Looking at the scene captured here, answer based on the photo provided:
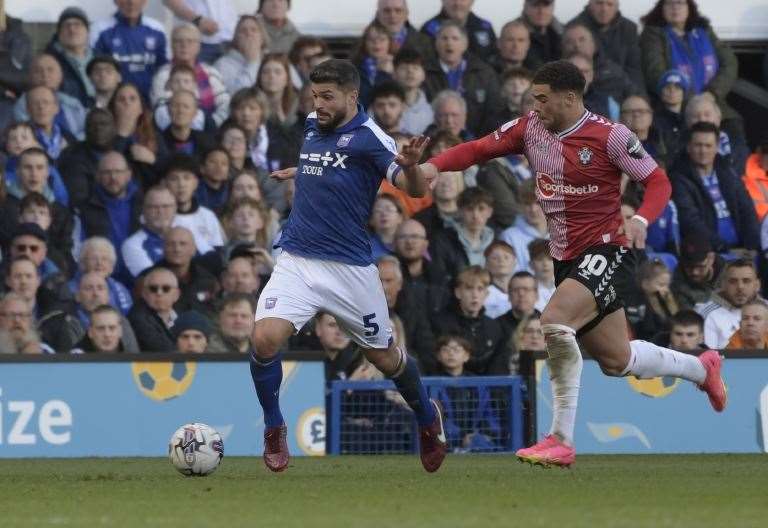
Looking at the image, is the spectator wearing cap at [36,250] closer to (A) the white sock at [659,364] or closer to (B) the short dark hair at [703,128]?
(A) the white sock at [659,364]

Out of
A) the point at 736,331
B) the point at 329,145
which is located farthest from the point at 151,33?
the point at 329,145

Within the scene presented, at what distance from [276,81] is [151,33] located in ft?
4.20

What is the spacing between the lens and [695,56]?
1820 centimetres

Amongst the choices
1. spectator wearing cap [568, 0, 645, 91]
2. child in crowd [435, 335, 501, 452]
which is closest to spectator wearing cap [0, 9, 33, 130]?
child in crowd [435, 335, 501, 452]

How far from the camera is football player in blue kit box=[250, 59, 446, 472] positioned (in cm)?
998

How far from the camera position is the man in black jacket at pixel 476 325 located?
1468 centimetres

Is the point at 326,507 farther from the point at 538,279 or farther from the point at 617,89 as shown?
the point at 617,89

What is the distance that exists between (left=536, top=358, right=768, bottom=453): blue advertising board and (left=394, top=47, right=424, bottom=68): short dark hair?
12.3 feet

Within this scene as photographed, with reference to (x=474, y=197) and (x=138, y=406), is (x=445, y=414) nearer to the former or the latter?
(x=138, y=406)

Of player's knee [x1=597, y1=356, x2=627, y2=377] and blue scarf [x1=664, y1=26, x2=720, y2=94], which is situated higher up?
blue scarf [x1=664, y1=26, x2=720, y2=94]

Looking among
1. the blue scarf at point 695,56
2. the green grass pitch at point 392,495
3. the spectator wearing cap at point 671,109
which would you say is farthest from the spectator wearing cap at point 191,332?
the blue scarf at point 695,56

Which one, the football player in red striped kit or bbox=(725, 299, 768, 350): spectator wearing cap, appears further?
bbox=(725, 299, 768, 350): spectator wearing cap

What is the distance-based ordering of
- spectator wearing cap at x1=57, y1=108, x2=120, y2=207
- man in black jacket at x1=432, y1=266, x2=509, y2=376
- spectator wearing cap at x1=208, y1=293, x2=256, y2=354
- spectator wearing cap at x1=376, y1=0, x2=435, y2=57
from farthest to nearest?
spectator wearing cap at x1=376, y1=0, x2=435, y2=57 → spectator wearing cap at x1=57, y1=108, x2=120, y2=207 → man in black jacket at x1=432, y1=266, x2=509, y2=376 → spectator wearing cap at x1=208, y1=293, x2=256, y2=354

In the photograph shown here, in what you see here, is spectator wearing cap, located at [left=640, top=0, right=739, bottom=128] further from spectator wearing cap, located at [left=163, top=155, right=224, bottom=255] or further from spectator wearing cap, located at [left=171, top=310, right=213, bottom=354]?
spectator wearing cap, located at [left=171, top=310, right=213, bottom=354]
